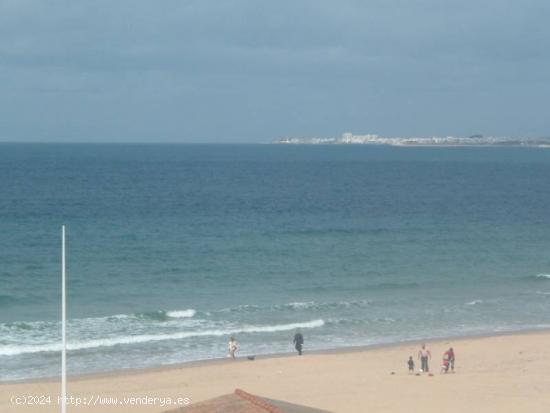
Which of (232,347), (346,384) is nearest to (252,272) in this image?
(232,347)

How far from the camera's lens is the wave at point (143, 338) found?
28859mm

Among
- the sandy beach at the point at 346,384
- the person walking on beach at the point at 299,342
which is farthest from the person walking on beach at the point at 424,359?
the person walking on beach at the point at 299,342

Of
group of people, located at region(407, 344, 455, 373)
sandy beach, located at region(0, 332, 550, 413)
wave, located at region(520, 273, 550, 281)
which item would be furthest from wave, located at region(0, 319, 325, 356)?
wave, located at region(520, 273, 550, 281)

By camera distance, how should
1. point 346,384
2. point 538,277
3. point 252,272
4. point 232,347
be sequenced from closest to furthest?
1. point 346,384
2. point 232,347
3. point 538,277
4. point 252,272

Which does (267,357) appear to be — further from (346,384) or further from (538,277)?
(538,277)

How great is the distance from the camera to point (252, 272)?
4341cm

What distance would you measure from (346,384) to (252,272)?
61.1 feet

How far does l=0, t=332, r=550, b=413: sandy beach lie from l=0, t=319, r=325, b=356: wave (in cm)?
339

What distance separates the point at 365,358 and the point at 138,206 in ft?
148

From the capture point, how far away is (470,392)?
79.5ft

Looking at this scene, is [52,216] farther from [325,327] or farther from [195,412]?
Answer: [195,412]

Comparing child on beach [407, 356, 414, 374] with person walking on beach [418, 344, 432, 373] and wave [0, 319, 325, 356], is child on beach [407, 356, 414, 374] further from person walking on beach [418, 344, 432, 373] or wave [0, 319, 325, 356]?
wave [0, 319, 325, 356]

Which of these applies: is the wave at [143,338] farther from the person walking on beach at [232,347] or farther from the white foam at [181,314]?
the person walking on beach at [232,347]

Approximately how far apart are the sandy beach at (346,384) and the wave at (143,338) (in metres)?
3.39
